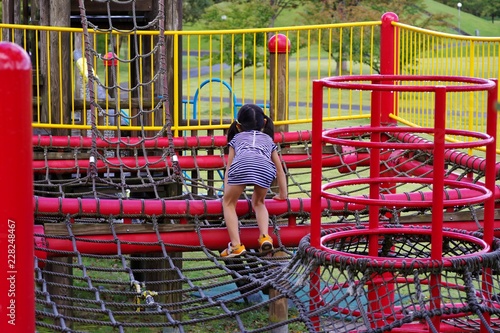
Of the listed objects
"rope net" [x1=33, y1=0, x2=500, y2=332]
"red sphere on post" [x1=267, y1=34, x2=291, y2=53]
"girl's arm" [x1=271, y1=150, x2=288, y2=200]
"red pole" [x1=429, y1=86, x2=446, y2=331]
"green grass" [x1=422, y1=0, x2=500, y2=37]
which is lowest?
"rope net" [x1=33, y1=0, x2=500, y2=332]

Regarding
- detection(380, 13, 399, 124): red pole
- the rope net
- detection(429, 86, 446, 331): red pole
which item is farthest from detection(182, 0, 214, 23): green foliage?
detection(429, 86, 446, 331): red pole

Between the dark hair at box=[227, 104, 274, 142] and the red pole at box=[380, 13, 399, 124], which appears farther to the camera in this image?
the red pole at box=[380, 13, 399, 124]

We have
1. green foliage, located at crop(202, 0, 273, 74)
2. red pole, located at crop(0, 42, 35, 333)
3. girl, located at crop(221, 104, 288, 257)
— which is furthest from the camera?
green foliage, located at crop(202, 0, 273, 74)

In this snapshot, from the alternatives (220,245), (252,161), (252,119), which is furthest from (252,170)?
(220,245)

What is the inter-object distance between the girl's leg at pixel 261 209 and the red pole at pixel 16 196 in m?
3.36

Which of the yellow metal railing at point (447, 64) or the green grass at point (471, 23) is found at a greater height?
the green grass at point (471, 23)

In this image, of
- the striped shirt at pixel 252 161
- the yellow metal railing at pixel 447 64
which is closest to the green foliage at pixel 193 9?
the yellow metal railing at pixel 447 64

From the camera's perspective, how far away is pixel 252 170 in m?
5.84

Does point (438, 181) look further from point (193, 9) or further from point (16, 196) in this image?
point (193, 9)

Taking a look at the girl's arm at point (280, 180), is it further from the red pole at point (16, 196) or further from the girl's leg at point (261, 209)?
the red pole at point (16, 196)

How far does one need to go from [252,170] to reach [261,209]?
25cm

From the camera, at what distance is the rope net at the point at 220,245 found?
3.91 m

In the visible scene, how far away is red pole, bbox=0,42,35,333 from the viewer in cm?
221

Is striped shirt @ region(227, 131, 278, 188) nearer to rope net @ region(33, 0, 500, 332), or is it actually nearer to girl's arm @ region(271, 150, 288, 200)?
girl's arm @ region(271, 150, 288, 200)
